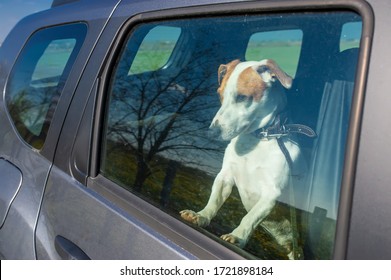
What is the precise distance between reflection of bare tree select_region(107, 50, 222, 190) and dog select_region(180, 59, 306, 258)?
0.22 ft

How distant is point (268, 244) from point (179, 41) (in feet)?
2.68

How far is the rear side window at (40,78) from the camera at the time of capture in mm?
1986

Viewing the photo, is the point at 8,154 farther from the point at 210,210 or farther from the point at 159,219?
the point at 210,210

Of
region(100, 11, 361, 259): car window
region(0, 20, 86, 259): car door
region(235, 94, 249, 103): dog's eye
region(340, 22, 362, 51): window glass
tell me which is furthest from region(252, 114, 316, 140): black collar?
region(0, 20, 86, 259): car door

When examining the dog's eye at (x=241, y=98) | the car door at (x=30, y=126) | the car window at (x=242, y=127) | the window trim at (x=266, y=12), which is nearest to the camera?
the window trim at (x=266, y=12)

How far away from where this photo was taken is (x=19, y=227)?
1.86 meters

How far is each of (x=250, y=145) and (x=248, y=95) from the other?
0.17m

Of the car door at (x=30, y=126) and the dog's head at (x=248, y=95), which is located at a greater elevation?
the dog's head at (x=248, y=95)

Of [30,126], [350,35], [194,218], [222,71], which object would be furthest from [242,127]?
[30,126]

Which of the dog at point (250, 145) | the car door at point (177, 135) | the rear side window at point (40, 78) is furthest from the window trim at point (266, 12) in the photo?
the rear side window at point (40, 78)

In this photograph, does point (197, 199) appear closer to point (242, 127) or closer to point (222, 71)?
point (242, 127)

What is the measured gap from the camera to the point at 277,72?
1307 millimetres

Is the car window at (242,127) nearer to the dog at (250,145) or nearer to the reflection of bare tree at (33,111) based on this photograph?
the dog at (250,145)

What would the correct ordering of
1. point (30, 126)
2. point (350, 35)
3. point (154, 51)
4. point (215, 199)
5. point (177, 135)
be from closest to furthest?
point (350, 35)
point (215, 199)
point (177, 135)
point (154, 51)
point (30, 126)
